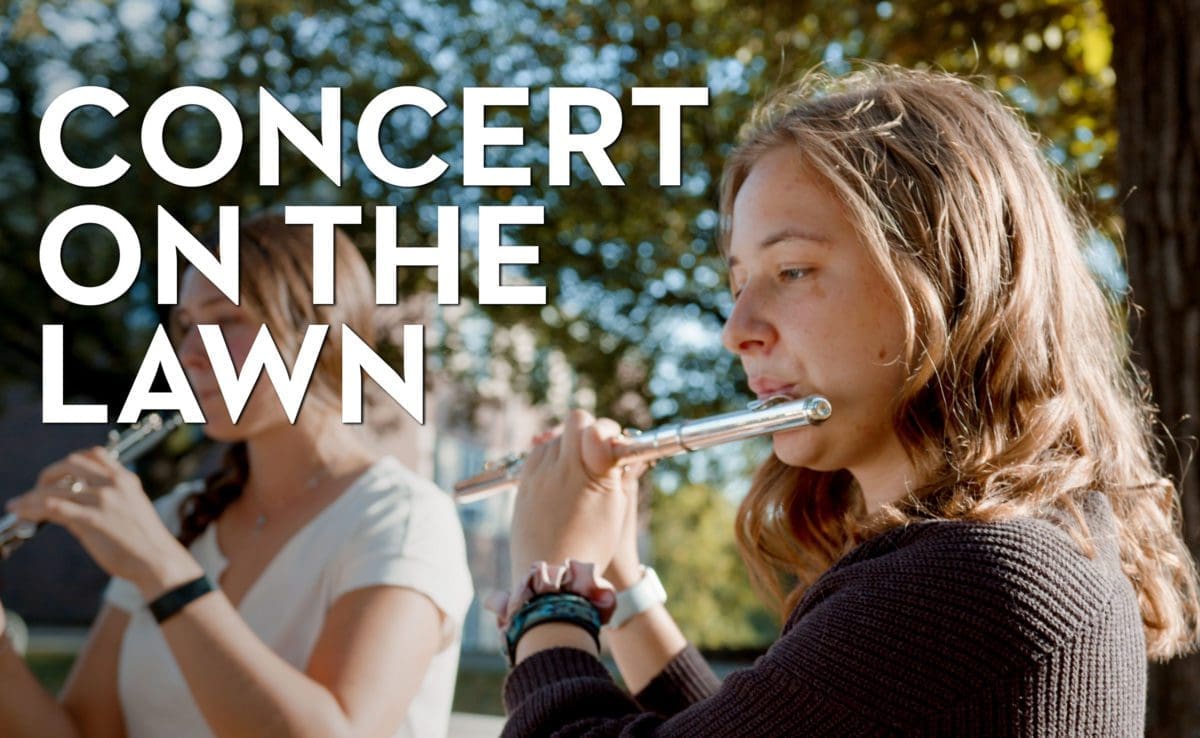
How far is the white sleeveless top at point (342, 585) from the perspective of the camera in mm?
2082

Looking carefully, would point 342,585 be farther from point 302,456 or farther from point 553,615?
point 553,615

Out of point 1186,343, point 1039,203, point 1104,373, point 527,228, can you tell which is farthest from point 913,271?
point 527,228

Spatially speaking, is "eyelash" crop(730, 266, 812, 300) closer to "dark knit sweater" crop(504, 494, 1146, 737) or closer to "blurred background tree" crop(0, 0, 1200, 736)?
"dark knit sweater" crop(504, 494, 1146, 737)

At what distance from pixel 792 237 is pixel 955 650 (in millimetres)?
471

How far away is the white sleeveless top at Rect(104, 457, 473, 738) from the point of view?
2.08 m

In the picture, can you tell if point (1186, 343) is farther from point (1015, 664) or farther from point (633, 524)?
point (1015, 664)

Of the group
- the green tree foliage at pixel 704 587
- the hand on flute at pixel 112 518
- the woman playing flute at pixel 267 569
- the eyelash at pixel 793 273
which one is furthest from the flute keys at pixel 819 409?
the green tree foliage at pixel 704 587

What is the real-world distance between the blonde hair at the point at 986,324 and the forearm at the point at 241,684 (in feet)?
2.95

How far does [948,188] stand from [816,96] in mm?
344

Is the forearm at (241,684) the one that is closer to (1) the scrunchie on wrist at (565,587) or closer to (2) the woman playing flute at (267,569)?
(2) the woman playing flute at (267,569)

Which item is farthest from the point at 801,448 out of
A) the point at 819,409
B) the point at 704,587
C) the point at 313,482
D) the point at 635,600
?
the point at 704,587

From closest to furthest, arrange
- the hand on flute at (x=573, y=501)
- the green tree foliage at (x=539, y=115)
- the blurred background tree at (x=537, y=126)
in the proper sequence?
the hand on flute at (x=573, y=501) → the blurred background tree at (x=537, y=126) → the green tree foliage at (x=539, y=115)

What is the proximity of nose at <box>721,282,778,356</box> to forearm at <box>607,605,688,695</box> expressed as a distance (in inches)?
21.0

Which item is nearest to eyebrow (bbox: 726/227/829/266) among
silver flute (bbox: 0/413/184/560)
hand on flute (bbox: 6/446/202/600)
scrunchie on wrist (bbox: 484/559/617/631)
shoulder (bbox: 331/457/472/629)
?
scrunchie on wrist (bbox: 484/559/617/631)
